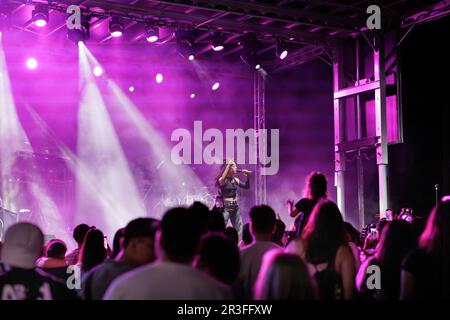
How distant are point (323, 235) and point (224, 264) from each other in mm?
1096

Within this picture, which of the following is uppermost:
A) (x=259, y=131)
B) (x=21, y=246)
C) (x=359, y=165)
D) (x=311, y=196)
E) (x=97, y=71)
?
(x=97, y=71)

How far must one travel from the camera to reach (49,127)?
15055 mm

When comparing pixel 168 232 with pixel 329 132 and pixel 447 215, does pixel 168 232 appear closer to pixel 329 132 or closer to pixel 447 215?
pixel 447 215

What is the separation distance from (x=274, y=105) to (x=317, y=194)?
11005mm

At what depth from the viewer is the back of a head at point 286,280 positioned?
2.87 m

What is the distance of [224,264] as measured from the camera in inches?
125

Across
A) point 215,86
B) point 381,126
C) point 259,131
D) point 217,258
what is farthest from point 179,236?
point 215,86

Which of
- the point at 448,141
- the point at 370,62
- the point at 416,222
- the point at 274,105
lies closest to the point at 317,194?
the point at 416,222

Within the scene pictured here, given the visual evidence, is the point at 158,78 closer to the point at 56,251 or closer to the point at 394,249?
the point at 56,251

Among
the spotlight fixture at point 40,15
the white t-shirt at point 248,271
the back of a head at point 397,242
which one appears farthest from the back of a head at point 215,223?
the spotlight fixture at point 40,15

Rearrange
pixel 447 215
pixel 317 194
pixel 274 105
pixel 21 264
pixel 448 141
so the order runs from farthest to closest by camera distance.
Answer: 1. pixel 274 105
2. pixel 448 141
3. pixel 317 194
4. pixel 447 215
5. pixel 21 264

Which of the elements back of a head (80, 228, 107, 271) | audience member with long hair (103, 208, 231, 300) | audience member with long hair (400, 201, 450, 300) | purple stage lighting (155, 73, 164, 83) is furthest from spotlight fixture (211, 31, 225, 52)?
audience member with long hair (103, 208, 231, 300)
